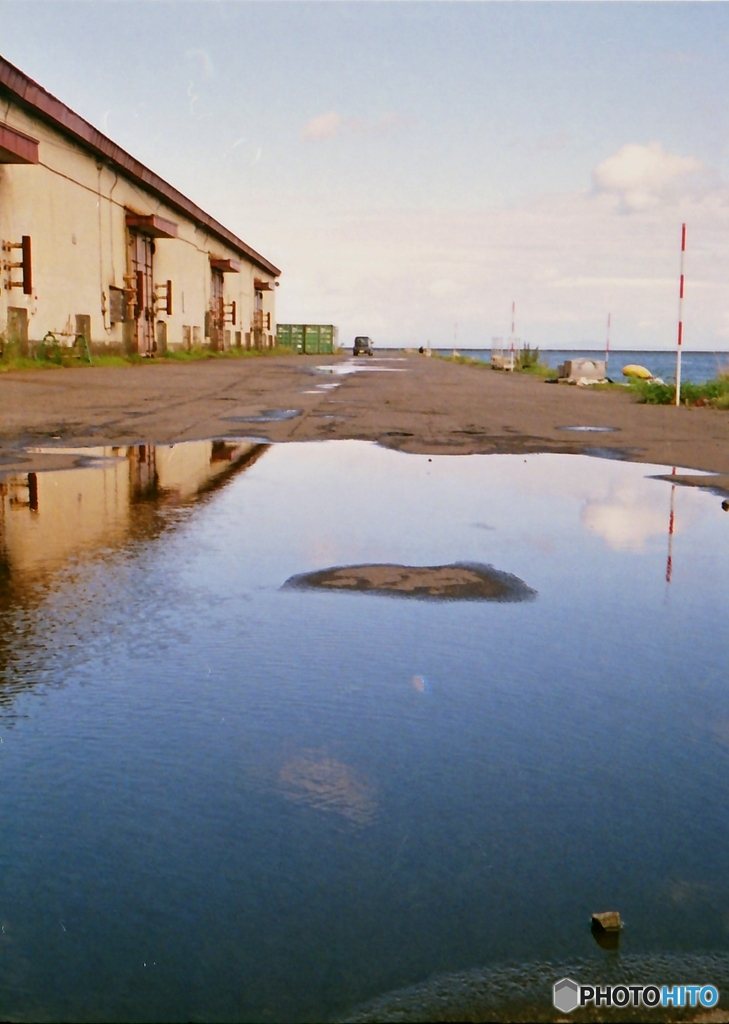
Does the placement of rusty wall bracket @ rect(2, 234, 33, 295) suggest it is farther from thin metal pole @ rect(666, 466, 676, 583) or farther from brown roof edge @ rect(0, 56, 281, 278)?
thin metal pole @ rect(666, 466, 676, 583)

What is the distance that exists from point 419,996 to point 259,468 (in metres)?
6.47

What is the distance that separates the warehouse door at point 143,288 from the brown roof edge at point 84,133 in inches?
71.6

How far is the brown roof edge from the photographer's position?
2052cm

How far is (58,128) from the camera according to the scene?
2381cm

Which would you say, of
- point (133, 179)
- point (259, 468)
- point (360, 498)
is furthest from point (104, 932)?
point (133, 179)

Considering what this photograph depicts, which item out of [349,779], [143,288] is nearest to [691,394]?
[349,779]

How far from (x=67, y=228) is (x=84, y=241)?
53.0 inches

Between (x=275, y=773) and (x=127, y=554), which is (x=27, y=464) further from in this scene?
(x=275, y=773)

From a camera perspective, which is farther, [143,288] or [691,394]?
[143,288]

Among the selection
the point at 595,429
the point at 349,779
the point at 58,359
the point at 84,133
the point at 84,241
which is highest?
the point at 84,133

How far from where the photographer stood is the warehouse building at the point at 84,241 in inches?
818

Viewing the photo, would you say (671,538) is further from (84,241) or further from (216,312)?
(216,312)

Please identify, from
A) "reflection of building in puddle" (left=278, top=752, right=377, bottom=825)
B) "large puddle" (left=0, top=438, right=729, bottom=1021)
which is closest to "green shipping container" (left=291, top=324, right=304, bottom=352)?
"large puddle" (left=0, top=438, right=729, bottom=1021)

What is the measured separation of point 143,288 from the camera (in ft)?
106
